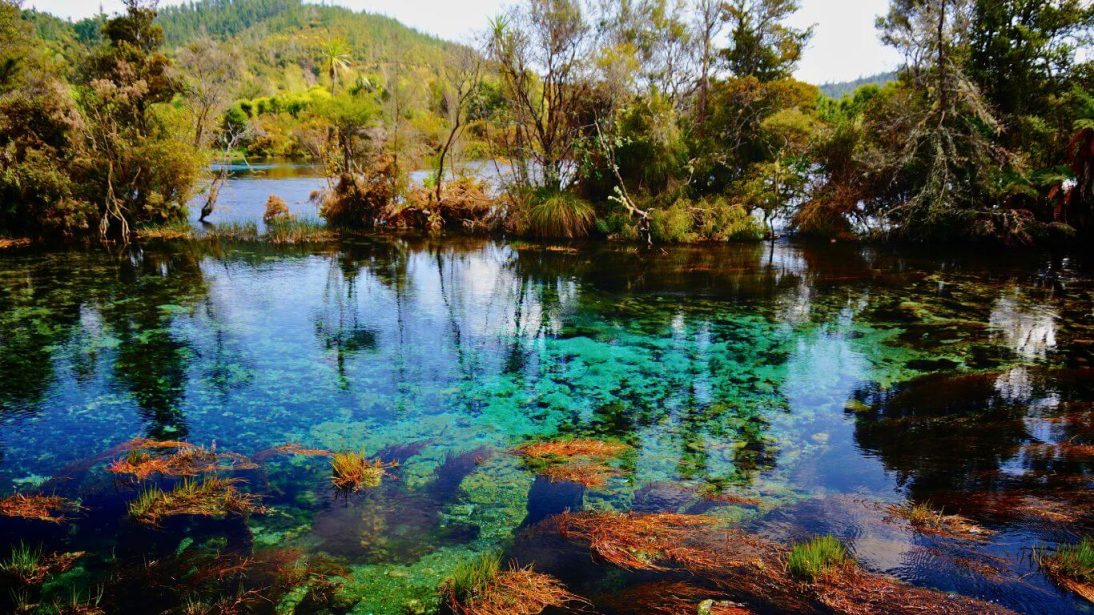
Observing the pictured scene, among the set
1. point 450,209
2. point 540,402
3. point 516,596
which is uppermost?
point 450,209

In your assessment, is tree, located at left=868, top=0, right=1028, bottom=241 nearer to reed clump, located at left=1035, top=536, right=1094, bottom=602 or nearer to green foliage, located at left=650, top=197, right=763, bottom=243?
green foliage, located at left=650, top=197, right=763, bottom=243

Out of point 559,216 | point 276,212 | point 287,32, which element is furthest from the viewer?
point 287,32

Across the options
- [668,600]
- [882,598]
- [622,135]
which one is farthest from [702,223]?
[668,600]

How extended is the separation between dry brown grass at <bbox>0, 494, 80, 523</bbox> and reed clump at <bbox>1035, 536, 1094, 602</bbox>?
23.2 feet

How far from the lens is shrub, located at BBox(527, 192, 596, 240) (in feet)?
62.6

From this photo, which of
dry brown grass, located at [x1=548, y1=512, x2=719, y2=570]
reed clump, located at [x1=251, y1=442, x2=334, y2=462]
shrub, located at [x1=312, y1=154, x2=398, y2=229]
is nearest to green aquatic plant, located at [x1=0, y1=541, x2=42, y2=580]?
reed clump, located at [x1=251, y1=442, x2=334, y2=462]

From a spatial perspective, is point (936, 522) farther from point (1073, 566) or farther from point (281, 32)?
point (281, 32)

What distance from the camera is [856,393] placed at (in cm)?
739

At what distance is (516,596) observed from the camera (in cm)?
396

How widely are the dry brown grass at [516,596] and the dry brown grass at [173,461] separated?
111 inches

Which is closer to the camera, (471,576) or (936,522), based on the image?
(471,576)

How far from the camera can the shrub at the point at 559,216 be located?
1909cm

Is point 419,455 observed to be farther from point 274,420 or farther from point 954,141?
point 954,141

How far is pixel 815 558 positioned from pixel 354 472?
3.73 m
